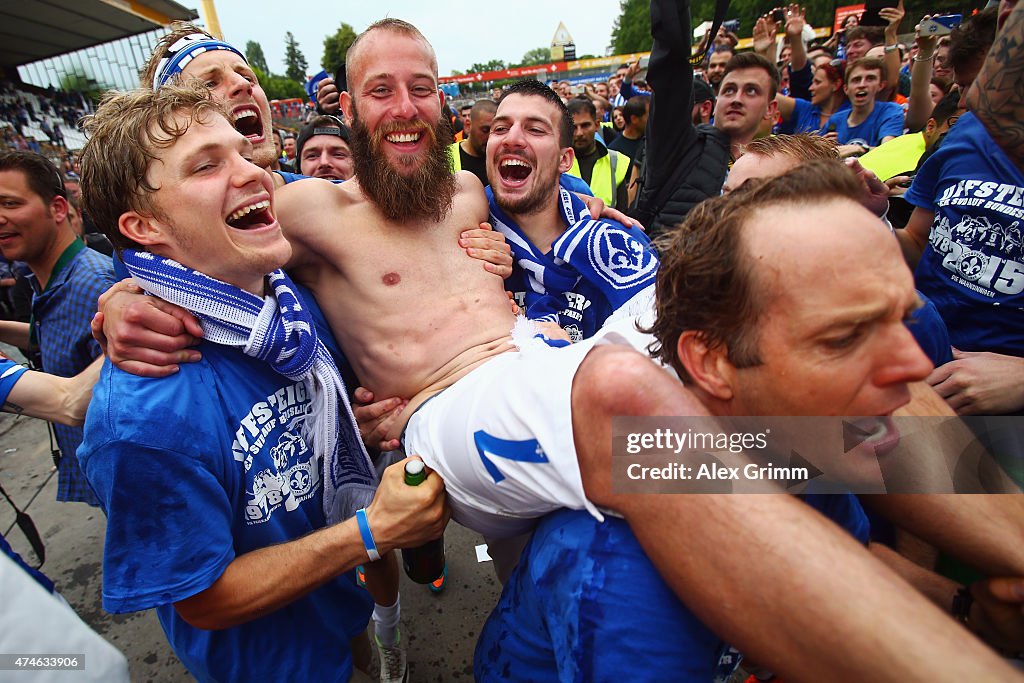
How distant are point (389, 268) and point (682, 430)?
1599 mm

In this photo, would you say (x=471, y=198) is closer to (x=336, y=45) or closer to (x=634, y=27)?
(x=336, y=45)

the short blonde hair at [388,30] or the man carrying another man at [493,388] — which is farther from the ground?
the short blonde hair at [388,30]

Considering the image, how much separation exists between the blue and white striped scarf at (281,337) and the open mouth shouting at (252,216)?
175 mm

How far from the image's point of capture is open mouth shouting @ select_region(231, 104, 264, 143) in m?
2.38

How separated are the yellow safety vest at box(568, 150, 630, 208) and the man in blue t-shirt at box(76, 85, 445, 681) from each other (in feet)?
13.2

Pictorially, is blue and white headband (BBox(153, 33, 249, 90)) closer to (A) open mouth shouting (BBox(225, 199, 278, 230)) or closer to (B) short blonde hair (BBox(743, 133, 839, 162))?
(A) open mouth shouting (BBox(225, 199, 278, 230))

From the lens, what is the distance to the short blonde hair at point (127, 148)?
4.55 feet

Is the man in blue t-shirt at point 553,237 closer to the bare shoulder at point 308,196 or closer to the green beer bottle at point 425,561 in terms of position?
the bare shoulder at point 308,196

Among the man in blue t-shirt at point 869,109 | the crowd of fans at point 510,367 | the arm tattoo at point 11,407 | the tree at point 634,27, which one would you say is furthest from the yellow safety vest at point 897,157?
the tree at point 634,27

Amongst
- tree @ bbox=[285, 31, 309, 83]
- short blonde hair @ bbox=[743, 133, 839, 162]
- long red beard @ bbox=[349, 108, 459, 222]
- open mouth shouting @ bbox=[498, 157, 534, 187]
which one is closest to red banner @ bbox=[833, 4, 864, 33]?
short blonde hair @ bbox=[743, 133, 839, 162]

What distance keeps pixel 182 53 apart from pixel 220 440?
7.07 feet

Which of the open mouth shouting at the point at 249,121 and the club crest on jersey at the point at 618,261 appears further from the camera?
the open mouth shouting at the point at 249,121

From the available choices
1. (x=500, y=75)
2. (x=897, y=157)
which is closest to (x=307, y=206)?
(x=897, y=157)

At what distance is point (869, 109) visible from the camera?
5012 mm
